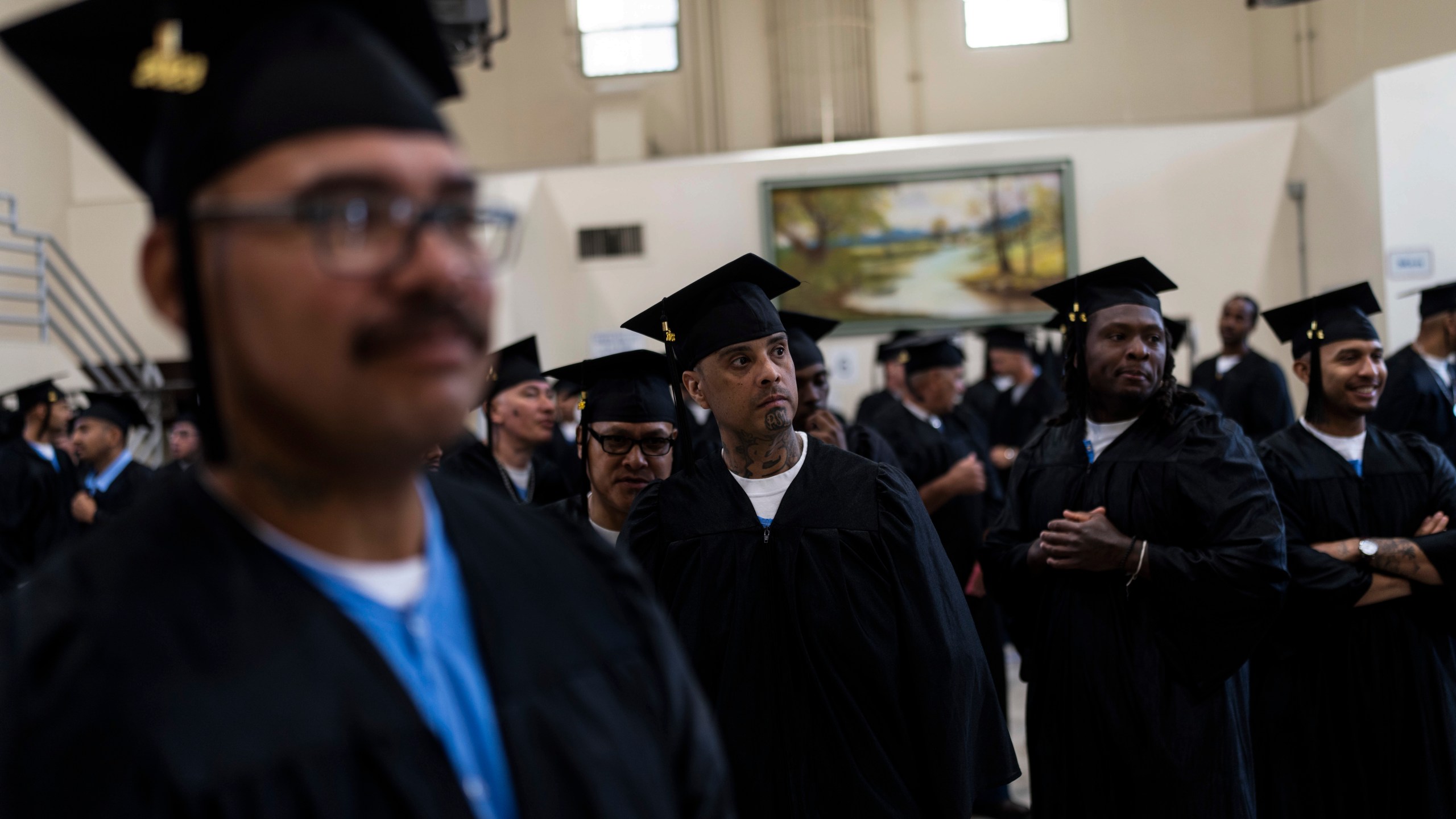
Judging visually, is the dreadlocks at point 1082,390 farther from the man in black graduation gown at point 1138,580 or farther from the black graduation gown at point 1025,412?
the black graduation gown at point 1025,412

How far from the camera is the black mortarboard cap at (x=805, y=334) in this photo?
5289mm

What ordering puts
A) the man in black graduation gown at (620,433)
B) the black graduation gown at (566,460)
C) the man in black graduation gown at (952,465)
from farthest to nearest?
the man in black graduation gown at (952,465), the black graduation gown at (566,460), the man in black graduation gown at (620,433)

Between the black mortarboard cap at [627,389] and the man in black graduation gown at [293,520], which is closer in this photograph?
the man in black graduation gown at [293,520]

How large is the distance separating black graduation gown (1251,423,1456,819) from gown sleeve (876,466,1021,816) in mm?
1522

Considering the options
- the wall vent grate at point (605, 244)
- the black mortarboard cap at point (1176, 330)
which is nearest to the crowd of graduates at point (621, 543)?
the black mortarboard cap at point (1176, 330)

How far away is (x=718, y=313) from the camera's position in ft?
12.2

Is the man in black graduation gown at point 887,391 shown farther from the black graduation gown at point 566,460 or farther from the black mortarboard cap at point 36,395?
the black mortarboard cap at point 36,395

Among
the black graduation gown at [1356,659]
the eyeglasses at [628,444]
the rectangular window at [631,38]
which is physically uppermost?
the rectangular window at [631,38]

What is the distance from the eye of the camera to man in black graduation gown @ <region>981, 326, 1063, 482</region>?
9445 millimetres

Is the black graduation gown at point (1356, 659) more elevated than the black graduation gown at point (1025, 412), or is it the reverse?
the black graduation gown at point (1025, 412)

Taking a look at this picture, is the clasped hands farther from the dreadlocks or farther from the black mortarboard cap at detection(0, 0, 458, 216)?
the black mortarboard cap at detection(0, 0, 458, 216)

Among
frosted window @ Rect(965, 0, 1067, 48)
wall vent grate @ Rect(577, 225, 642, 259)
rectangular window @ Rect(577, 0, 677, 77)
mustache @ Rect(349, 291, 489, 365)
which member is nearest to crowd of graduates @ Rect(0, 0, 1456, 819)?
mustache @ Rect(349, 291, 489, 365)

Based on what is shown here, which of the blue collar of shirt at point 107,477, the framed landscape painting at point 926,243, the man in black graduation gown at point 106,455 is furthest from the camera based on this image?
the framed landscape painting at point 926,243

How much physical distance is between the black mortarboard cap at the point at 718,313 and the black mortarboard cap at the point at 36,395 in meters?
6.32
